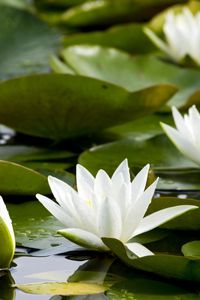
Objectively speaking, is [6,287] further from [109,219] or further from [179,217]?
[179,217]

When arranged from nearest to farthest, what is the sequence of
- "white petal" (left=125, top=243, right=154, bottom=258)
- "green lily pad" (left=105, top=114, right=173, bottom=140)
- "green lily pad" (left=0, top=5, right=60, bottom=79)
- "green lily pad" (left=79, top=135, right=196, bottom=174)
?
"white petal" (left=125, top=243, right=154, bottom=258) < "green lily pad" (left=79, top=135, right=196, bottom=174) < "green lily pad" (left=105, top=114, right=173, bottom=140) < "green lily pad" (left=0, top=5, right=60, bottom=79)

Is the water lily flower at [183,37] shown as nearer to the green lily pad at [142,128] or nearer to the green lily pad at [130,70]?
the green lily pad at [130,70]

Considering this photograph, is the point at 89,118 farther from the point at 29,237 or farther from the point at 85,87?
the point at 29,237

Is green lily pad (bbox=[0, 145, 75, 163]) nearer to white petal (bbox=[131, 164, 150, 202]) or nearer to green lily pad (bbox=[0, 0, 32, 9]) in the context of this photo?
white petal (bbox=[131, 164, 150, 202])

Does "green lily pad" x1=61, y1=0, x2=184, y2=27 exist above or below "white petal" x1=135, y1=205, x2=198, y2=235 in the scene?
above

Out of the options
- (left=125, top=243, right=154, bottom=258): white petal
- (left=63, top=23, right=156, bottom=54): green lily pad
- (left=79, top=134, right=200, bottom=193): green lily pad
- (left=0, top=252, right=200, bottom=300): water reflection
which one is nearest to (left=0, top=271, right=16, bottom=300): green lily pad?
(left=0, top=252, right=200, bottom=300): water reflection

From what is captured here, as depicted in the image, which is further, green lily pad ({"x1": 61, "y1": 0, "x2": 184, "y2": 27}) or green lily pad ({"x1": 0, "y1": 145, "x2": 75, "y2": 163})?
green lily pad ({"x1": 61, "y1": 0, "x2": 184, "y2": 27})

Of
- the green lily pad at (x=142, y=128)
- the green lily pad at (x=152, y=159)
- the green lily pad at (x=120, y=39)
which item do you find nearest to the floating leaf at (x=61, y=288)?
the green lily pad at (x=152, y=159)
